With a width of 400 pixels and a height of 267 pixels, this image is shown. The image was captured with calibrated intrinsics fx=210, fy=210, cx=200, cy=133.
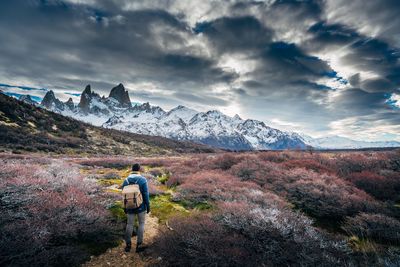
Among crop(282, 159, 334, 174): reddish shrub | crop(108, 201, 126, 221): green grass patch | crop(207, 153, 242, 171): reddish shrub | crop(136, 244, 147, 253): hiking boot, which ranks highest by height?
crop(282, 159, 334, 174): reddish shrub

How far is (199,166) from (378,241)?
1590 cm

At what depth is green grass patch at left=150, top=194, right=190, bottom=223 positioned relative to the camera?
A: 9633mm

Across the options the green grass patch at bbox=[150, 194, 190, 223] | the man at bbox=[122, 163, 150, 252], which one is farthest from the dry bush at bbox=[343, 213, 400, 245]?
the man at bbox=[122, 163, 150, 252]

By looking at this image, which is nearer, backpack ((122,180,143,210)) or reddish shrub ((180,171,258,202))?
backpack ((122,180,143,210))

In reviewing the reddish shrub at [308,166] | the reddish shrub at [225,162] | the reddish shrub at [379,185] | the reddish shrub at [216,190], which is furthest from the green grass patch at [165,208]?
the reddish shrub at [379,185]

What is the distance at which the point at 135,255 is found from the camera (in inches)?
253

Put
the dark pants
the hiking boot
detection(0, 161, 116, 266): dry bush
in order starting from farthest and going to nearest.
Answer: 1. the dark pants
2. the hiking boot
3. detection(0, 161, 116, 266): dry bush

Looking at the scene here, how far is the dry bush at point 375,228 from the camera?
7.34 m

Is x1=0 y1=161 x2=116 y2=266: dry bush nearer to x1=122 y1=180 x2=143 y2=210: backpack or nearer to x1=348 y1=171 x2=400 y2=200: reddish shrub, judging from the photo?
x1=122 y1=180 x2=143 y2=210: backpack

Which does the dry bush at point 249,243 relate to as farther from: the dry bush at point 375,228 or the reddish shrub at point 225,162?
the reddish shrub at point 225,162

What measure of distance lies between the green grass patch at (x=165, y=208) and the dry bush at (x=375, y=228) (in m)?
6.80

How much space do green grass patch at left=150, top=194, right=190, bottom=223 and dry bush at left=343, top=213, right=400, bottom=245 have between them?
268 inches

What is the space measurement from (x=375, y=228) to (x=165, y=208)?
862 centimetres

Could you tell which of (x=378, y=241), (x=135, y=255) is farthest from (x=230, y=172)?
(x=135, y=255)
